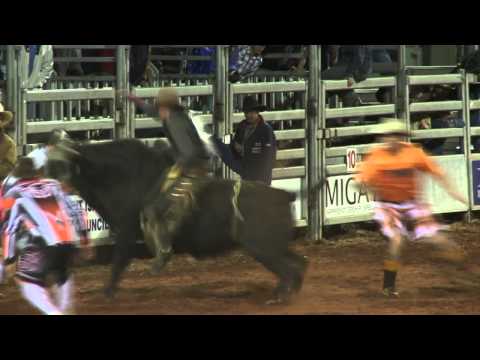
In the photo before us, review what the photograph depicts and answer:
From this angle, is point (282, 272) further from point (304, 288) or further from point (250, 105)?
point (250, 105)

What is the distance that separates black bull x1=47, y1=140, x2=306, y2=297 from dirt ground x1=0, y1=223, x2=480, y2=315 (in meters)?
0.48

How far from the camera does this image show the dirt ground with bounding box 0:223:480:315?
448 inches

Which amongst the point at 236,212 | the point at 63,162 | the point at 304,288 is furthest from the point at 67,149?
the point at 304,288

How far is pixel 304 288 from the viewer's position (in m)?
12.6

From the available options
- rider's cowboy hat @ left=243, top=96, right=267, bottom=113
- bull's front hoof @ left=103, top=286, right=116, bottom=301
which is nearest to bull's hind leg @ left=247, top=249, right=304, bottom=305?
bull's front hoof @ left=103, top=286, right=116, bottom=301

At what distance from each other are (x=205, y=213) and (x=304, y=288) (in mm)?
1605

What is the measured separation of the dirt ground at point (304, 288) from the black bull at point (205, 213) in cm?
48

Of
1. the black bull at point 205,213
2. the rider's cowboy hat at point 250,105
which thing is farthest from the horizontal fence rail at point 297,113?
the black bull at point 205,213

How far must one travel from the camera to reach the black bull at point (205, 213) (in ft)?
38.1

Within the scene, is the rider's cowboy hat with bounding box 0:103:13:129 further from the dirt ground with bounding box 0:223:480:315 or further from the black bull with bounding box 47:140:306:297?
the dirt ground with bounding box 0:223:480:315

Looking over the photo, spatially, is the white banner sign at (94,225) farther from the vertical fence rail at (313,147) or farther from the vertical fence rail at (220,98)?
the vertical fence rail at (313,147)

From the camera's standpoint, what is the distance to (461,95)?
60.0 ft

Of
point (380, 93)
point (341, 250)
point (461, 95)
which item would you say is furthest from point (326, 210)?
point (461, 95)
